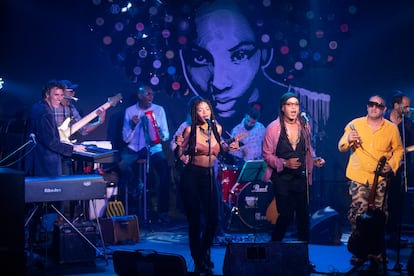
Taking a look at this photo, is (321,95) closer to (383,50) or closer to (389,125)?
(383,50)

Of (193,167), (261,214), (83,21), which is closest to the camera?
(193,167)

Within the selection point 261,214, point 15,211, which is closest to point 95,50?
point 261,214

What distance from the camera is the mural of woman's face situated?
→ 11.8 m

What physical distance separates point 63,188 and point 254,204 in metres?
4.21

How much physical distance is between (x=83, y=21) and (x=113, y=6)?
651 mm

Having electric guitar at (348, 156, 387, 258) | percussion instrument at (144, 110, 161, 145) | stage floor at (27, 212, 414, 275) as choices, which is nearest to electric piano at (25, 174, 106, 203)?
stage floor at (27, 212, 414, 275)

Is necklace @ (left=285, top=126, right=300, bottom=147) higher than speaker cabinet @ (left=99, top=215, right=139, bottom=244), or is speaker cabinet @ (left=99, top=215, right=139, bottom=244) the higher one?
necklace @ (left=285, top=126, right=300, bottom=147)

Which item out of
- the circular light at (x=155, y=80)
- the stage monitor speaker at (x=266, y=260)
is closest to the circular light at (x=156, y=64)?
the circular light at (x=155, y=80)

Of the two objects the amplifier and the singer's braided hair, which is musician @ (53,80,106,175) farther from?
the singer's braided hair

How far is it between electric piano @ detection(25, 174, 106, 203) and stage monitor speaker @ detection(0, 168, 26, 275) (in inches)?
59.7

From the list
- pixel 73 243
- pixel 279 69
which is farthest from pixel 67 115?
pixel 279 69

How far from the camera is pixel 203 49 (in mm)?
11883

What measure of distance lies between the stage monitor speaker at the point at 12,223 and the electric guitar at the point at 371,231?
3748 millimetres

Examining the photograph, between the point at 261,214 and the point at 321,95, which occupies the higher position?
the point at 321,95
